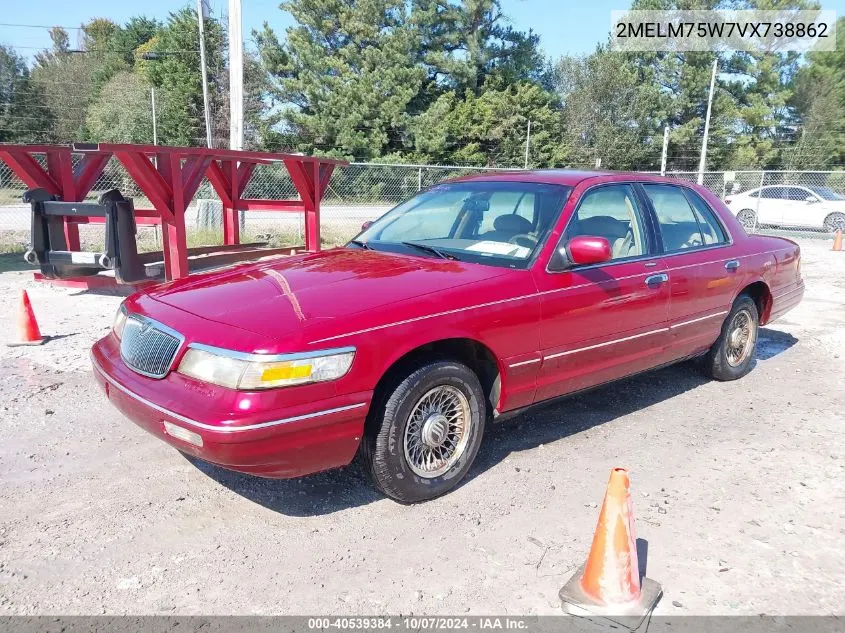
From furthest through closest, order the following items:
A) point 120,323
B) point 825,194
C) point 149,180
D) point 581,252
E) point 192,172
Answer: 1. point 825,194
2. point 192,172
3. point 149,180
4. point 581,252
5. point 120,323

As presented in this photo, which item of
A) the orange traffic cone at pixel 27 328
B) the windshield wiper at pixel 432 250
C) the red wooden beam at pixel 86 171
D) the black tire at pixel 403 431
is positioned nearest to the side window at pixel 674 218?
the windshield wiper at pixel 432 250

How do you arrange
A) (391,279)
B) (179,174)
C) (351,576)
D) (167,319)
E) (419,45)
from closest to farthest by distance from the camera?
(351,576) < (167,319) < (391,279) < (179,174) < (419,45)

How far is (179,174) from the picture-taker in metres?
7.63

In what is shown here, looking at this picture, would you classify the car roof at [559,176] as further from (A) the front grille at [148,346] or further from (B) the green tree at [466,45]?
(B) the green tree at [466,45]

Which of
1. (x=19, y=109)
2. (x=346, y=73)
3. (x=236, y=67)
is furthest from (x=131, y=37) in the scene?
(x=236, y=67)

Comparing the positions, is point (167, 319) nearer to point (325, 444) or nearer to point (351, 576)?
point (325, 444)

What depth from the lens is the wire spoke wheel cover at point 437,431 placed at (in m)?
3.38

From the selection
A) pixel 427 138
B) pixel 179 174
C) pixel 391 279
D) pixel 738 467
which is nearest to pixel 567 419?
pixel 738 467

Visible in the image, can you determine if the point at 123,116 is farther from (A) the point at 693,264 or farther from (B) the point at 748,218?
(A) the point at 693,264

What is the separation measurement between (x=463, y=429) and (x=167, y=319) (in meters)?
1.62

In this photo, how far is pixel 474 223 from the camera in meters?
4.43

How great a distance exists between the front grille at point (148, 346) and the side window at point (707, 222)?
394 cm

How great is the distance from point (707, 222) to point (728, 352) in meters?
1.14

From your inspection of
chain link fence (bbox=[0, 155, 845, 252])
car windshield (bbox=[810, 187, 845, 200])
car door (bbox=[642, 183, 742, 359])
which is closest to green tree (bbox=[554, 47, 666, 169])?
chain link fence (bbox=[0, 155, 845, 252])
